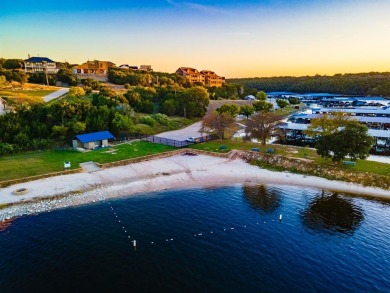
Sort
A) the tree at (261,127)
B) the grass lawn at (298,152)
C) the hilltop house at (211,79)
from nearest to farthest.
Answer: the grass lawn at (298,152), the tree at (261,127), the hilltop house at (211,79)

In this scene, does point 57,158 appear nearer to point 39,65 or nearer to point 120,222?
point 120,222

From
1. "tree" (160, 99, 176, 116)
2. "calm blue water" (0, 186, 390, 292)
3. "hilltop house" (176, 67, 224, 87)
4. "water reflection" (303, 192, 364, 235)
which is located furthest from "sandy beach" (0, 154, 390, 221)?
"hilltop house" (176, 67, 224, 87)

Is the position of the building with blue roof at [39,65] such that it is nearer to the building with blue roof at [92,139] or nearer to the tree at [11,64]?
the tree at [11,64]

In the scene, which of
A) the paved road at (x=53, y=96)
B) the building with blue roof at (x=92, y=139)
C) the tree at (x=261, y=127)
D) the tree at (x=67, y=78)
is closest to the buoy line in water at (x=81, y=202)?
the building with blue roof at (x=92, y=139)

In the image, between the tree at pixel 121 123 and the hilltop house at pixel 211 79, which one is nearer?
the tree at pixel 121 123

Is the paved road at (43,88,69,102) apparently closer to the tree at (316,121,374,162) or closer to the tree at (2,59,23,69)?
the tree at (2,59,23,69)

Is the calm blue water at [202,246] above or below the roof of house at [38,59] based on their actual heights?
below

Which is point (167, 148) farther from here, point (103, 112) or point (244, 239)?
point (244, 239)

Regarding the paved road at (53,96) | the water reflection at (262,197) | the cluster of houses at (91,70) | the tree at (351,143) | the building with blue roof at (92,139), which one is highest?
the cluster of houses at (91,70)
